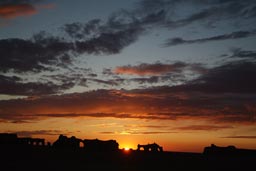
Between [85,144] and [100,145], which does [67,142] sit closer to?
[85,144]

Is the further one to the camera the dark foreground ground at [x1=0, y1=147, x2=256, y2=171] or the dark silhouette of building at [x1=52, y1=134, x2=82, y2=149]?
the dark silhouette of building at [x1=52, y1=134, x2=82, y2=149]

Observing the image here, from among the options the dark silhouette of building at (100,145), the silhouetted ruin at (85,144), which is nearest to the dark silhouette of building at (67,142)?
the silhouetted ruin at (85,144)

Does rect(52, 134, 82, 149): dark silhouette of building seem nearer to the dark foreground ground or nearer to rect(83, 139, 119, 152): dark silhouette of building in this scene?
rect(83, 139, 119, 152): dark silhouette of building

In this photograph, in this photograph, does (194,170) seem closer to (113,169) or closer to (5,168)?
(113,169)

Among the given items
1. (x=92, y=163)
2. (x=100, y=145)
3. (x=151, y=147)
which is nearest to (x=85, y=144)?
(x=100, y=145)

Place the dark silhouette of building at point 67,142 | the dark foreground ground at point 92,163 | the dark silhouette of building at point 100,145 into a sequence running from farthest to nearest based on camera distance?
the dark silhouette of building at point 100,145 → the dark silhouette of building at point 67,142 → the dark foreground ground at point 92,163

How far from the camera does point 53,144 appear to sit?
2773 inches

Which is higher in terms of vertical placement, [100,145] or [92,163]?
[100,145]

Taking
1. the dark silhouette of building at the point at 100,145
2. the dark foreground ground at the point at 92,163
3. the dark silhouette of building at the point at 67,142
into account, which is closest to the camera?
the dark foreground ground at the point at 92,163

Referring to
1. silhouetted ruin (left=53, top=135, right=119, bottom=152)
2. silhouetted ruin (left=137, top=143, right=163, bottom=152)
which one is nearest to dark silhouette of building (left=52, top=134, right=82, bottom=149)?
silhouetted ruin (left=53, top=135, right=119, bottom=152)

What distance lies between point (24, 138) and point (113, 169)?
41.7m

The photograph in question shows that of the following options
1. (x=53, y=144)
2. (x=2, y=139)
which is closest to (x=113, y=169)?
(x=2, y=139)

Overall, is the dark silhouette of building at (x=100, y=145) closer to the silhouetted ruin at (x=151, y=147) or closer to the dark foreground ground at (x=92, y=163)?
the silhouetted ruin at (x=151, y=147)

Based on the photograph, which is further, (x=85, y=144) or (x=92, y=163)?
(x=85, y=144)
